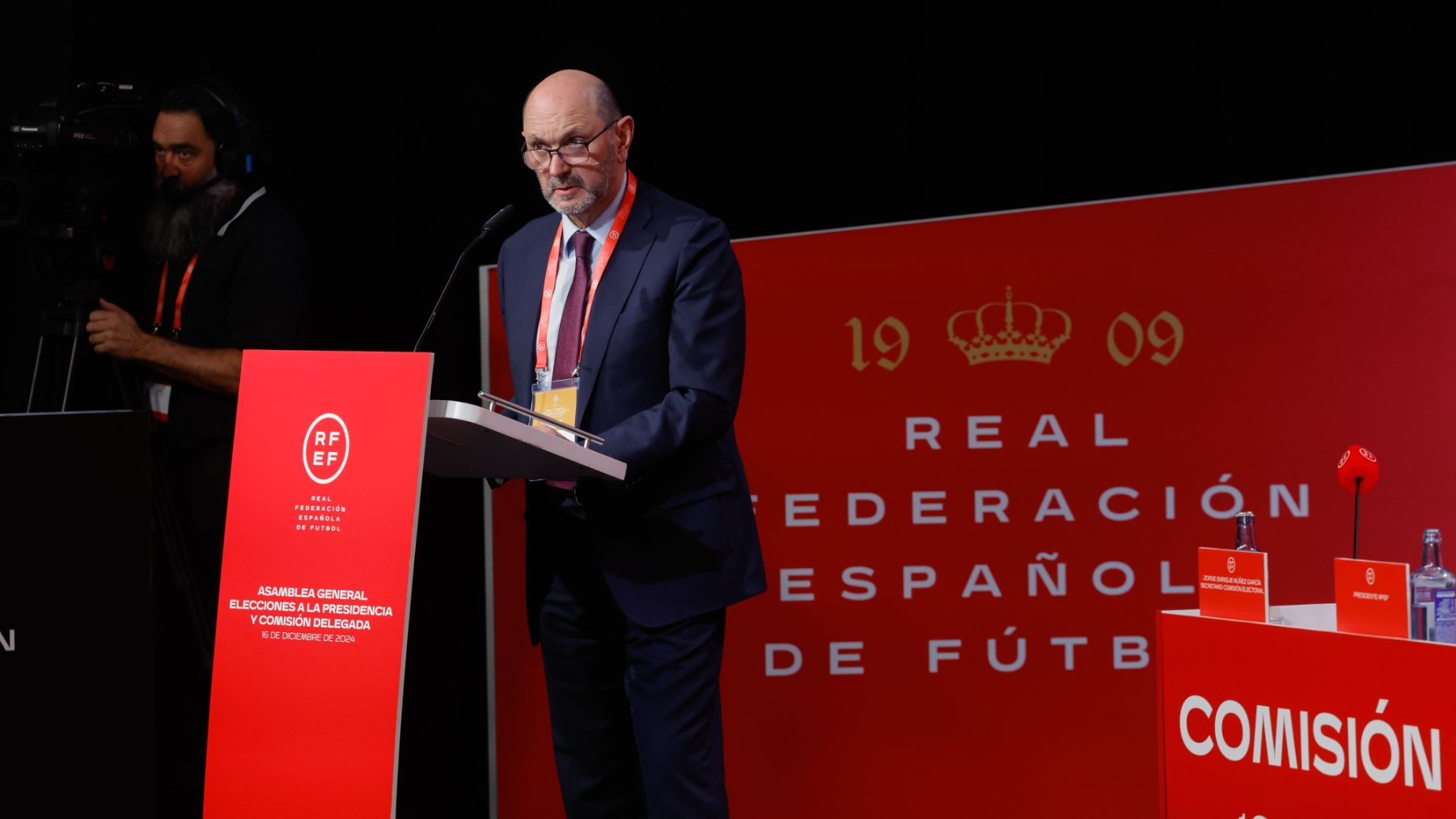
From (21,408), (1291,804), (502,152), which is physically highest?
(502,152)

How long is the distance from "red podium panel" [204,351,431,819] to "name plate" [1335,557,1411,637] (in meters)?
1.24

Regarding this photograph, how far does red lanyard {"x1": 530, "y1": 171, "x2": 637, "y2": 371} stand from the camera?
2146 mm

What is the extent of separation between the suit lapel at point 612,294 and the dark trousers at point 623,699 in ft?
0.73

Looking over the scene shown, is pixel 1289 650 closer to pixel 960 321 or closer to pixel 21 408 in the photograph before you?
pixel 960 321

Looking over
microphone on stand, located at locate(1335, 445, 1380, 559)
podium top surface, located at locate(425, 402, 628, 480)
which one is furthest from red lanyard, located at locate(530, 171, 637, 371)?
microphone on stand, located at locate(1335, 445, 1380, 559)

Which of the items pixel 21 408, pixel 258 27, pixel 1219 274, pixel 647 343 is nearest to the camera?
pixel 647 343

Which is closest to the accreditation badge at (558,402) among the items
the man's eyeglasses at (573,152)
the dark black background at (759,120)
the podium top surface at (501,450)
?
the podium top surface at (501,450)

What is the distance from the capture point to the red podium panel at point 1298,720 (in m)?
1.72

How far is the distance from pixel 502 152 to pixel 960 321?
1278mm

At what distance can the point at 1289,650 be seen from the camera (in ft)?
6.19

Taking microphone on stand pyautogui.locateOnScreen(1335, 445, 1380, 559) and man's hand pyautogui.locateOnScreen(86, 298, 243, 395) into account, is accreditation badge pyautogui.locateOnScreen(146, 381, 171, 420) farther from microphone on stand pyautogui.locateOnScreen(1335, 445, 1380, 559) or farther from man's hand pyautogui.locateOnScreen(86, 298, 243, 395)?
microphone on stand pyautogui.locateOnScreen(1335, 445, 1380, 559)

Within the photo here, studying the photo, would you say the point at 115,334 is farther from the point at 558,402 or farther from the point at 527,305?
the point at 558,402

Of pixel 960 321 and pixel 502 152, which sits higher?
pixel 502 152

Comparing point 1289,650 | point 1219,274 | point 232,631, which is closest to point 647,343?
point 232,631
